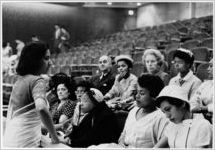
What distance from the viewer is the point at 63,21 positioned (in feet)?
30.2

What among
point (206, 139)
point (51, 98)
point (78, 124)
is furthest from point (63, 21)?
point (206, 139)

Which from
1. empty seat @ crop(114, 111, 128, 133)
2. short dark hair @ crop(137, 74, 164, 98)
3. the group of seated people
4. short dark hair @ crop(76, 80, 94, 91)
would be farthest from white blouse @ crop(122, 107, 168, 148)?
short dark hair @ crop(76, 80, 94, 91)

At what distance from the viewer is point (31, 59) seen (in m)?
1.52

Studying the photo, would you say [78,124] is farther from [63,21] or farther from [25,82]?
[63,21]

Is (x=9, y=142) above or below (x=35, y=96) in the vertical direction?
below

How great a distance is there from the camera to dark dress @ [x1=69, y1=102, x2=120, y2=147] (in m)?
1.86

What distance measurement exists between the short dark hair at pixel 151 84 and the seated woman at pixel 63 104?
0.86 m

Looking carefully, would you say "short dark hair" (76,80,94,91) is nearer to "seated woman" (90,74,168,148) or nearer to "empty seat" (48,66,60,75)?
"seated woman" (90,74,168,148)

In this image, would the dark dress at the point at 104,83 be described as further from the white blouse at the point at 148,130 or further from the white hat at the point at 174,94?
the white hat at the point at 174,94

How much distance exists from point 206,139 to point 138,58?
10.0 ft

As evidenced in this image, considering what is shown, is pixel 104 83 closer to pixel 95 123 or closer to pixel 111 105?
pixel 111 105

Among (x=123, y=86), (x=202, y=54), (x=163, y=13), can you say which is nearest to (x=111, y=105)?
(x=123, y=86)

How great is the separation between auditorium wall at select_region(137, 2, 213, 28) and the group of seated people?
479 cm

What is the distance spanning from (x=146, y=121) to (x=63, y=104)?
0.96 m
